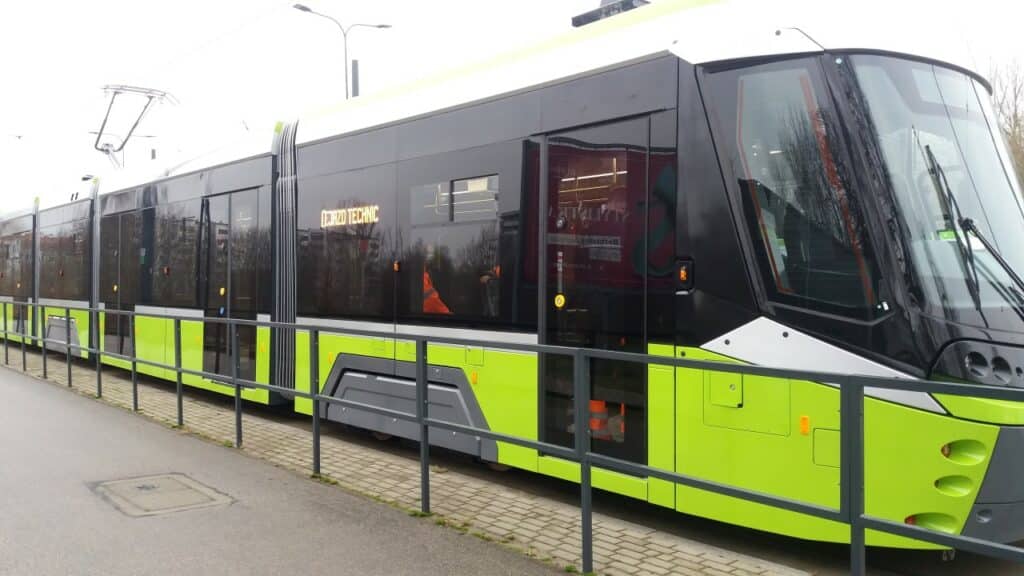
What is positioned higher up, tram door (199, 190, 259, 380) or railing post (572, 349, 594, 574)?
tram door (199, 190, 259, 380)

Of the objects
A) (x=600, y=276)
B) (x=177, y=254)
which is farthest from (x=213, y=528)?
(x=177, y=254)

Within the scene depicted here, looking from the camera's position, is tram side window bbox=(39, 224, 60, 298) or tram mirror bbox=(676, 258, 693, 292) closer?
tram mirror bbox=(676, 258, 693, 292)

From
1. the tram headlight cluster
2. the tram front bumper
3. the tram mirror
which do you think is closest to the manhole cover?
the tram mirror

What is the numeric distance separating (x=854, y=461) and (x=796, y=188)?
6.32 ft

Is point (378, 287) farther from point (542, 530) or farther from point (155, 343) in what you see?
→ point (155, 343)

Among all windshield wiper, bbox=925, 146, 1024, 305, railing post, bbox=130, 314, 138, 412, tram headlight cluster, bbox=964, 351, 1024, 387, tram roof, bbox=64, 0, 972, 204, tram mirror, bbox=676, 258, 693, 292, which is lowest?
railing post, bbox=130, 314, 138, 412

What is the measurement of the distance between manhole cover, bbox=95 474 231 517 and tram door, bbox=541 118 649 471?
245cm

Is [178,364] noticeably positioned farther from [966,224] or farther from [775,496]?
[966,224]

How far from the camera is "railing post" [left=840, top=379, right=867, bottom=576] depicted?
3.23 m

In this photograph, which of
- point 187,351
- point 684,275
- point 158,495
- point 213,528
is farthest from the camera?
point 187,351

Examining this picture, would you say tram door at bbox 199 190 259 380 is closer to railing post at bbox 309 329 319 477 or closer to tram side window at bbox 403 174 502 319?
railing post at bbox 309 329 319 477

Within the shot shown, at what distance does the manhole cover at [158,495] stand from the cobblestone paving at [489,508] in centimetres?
86

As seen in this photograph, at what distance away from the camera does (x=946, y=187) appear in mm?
4656

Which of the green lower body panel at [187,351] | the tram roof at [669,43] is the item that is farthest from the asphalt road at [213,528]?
the tram roof at [669,43]
